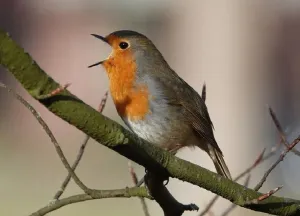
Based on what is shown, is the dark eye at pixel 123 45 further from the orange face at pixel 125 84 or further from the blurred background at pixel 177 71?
the blurred background at pixel 177 71

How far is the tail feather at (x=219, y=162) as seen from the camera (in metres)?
3.44

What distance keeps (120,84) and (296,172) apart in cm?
515

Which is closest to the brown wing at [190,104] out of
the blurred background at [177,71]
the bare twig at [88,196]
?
the bare twig at [88,196]

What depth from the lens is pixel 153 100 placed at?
3.38 meters

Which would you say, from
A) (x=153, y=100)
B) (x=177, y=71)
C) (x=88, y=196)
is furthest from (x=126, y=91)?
(x=177, y=71)

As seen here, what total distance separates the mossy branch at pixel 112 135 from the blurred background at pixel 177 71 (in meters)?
4.87

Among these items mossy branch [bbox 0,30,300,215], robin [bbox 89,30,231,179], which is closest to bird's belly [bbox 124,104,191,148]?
robin [bbox 89,30,231,179]

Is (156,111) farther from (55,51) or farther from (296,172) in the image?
→ (55,51)

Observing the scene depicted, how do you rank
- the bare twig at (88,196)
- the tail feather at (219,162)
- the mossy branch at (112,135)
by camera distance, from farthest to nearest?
the tail feather at (219,162), the bare twig at (88,196), the mossy branch at (112,135)

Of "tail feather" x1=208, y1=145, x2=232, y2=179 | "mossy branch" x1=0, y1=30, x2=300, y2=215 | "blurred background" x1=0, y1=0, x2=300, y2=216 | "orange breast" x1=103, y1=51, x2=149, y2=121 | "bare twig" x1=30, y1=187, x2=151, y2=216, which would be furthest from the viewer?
"blurred background" x1=0, y1=0, x2=300, y2=216

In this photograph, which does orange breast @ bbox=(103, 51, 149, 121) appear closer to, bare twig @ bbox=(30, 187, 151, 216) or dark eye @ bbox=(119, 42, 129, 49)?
dark eye @ bbox=(119, 42, 129, 49)

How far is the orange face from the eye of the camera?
3.29m

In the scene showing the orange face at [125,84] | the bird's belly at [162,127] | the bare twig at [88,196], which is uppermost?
the orange face at [125,84]

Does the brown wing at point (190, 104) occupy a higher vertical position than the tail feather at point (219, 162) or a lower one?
higher
